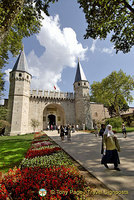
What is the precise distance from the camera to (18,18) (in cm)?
645

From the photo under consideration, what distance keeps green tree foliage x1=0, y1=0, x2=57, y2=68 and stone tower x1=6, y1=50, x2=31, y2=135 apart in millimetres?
11412

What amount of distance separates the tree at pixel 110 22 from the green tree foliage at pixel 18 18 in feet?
9.48

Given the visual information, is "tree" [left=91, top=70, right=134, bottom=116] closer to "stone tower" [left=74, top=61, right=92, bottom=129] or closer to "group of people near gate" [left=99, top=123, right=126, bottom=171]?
"stone tower" [left=74, top=61, right=92, bottom=129]

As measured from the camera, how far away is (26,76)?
23984mm

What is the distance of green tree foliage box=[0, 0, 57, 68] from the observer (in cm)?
467

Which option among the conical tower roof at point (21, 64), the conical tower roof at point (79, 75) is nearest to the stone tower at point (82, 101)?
the conical tower roof at point (79, 75)

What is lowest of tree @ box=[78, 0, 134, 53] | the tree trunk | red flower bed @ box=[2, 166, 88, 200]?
red flower bed @ box=[2, 166, 88, 200]

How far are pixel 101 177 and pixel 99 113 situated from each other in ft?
98.7

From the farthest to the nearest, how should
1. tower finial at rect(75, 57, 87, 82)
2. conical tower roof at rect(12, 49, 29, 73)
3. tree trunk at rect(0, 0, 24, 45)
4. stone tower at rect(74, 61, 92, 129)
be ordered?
1. tower finial at rect(75, 57, 87, 82)
2. stone tower at rect(74, 61, 92, 129)
3. conical tower roof at rect(12, 49, 29, 73)
4. tree trunk at rect(0, 0, 24, 45)

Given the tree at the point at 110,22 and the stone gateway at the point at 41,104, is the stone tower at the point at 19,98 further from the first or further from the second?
the tree at the point at 110,22

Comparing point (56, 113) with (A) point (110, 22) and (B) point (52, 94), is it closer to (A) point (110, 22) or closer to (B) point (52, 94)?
(B) point (52, 94)

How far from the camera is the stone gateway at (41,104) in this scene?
20781 mm

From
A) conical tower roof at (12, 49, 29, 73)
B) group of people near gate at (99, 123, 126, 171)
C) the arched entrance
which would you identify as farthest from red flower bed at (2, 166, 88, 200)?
the arched entrance

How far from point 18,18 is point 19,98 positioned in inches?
691
